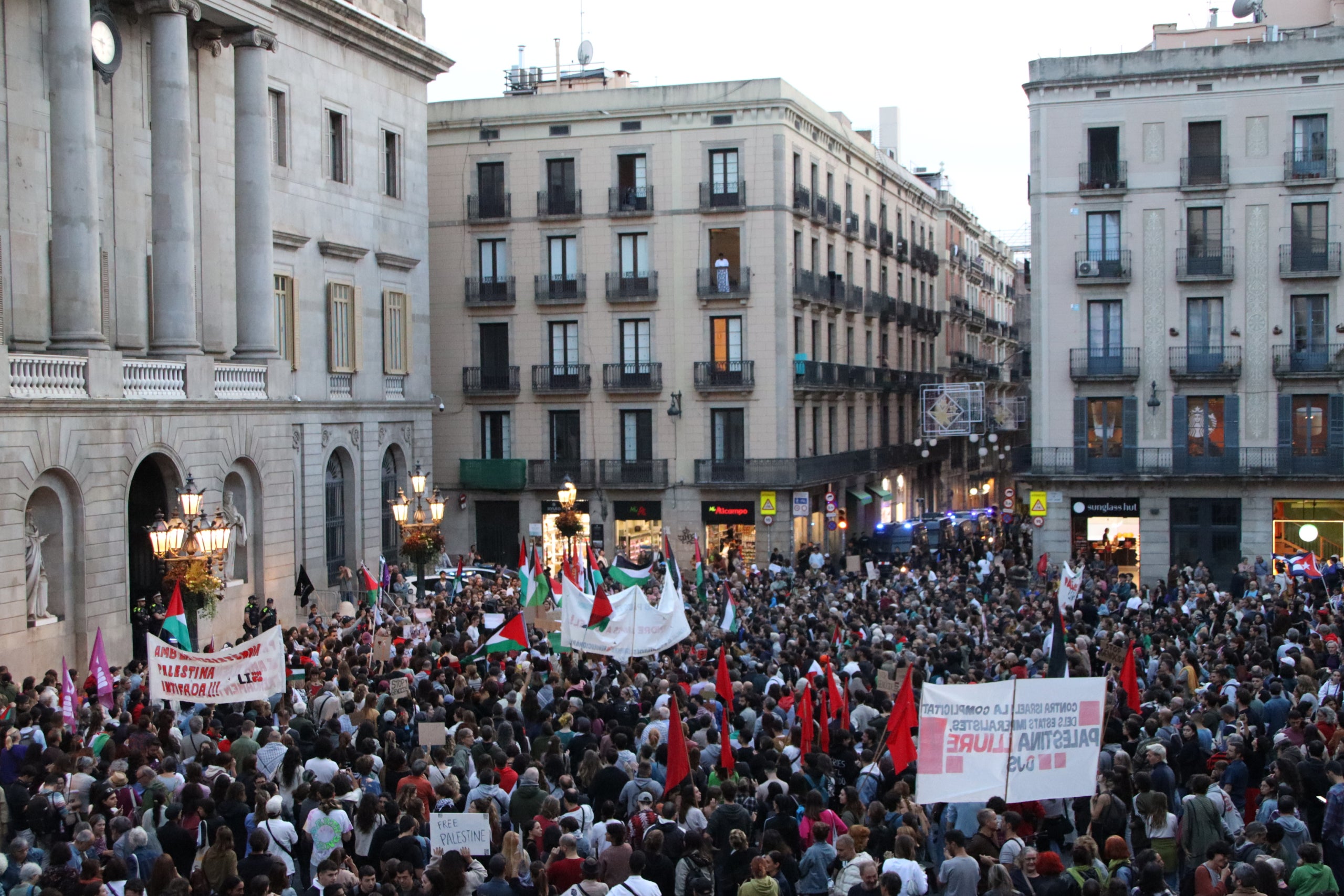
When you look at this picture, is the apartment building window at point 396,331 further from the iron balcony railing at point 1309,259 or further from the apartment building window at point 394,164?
the iron balcony railing at point 1309,259

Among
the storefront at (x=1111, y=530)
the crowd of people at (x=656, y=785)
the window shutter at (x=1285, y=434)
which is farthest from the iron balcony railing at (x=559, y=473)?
the crowd of people at (x=656, y=785)

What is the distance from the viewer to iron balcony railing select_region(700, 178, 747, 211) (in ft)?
152

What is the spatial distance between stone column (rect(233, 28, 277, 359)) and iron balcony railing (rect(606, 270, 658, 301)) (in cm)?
1567

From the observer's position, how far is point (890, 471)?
6003cm

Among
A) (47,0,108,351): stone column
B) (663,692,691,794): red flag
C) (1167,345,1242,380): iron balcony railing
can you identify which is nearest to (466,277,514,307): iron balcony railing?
(47,0,108,351): stone column

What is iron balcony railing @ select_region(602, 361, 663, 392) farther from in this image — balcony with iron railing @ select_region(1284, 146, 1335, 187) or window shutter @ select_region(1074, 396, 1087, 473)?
balcony with iron railing @ select_region(1284, 146, 1335, 187)

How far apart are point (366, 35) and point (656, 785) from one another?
98.2 feet

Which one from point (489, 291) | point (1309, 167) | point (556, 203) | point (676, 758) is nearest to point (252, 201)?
point (489, 291)

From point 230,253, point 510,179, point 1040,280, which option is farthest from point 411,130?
point 1040,280

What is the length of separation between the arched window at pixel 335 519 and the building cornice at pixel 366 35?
11289mm

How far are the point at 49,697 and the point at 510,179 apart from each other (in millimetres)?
32424

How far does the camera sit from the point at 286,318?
3594 centimetres

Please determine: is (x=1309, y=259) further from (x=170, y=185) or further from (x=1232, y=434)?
(x=170, y=185)

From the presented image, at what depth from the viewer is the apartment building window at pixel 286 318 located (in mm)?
35656
